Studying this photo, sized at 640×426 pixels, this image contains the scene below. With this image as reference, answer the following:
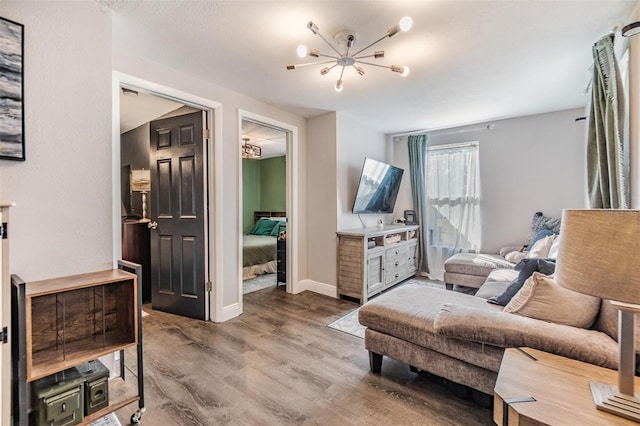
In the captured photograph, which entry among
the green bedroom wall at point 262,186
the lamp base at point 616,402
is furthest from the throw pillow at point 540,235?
the green bedroom wall at point 262,186

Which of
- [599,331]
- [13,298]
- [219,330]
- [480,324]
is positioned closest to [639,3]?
[599,331]

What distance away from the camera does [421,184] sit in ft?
15.5

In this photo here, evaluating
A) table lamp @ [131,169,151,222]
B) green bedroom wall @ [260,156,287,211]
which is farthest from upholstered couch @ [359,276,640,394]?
green bedroom wall @ [260,156,287,211]

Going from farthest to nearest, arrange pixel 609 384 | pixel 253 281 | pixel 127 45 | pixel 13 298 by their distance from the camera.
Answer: pixel 253 281 < pixel 127 45 < pixel 13 298 < pixel 609 384

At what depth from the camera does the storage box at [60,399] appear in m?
1.27

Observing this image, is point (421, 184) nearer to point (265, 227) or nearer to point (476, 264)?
point (476, 264)

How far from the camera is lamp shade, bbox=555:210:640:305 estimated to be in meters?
0.79

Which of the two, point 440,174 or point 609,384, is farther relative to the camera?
point 440,174

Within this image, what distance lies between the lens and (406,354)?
1.85 m

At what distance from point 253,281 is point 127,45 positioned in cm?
336

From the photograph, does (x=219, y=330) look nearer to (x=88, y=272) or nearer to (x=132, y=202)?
(x=88, y=272)

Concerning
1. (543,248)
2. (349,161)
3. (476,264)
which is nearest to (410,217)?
(476,264)

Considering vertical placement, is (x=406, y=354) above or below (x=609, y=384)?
below

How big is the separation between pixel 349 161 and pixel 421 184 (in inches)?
57.7
